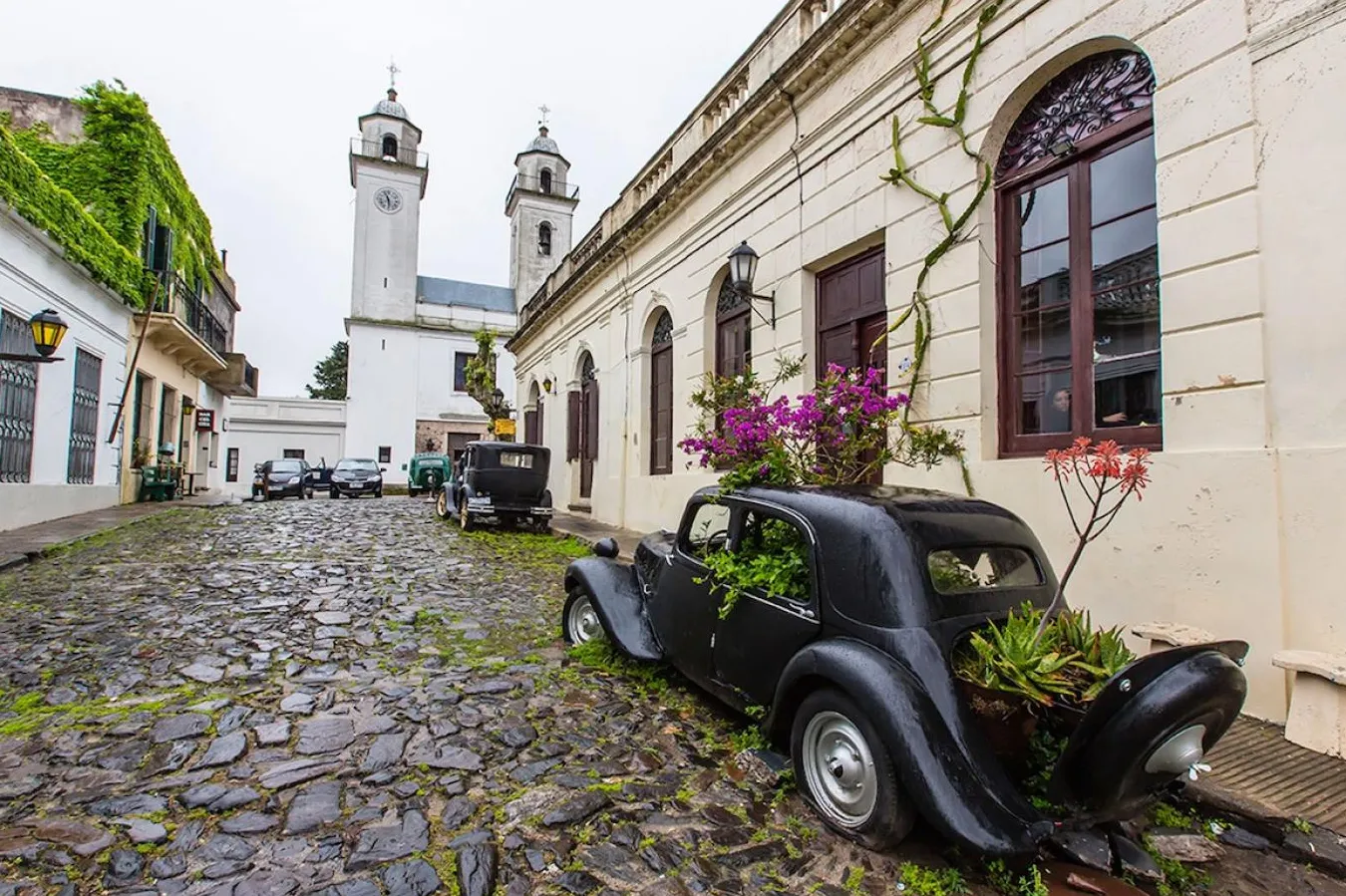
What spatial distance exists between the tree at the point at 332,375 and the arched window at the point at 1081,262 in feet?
188

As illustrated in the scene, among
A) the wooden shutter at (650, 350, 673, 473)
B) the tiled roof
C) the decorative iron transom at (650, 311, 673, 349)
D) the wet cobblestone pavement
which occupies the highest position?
the tiled roof

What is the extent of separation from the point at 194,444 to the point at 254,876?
2566cm

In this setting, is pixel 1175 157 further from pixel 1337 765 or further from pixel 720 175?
pixel 720 175

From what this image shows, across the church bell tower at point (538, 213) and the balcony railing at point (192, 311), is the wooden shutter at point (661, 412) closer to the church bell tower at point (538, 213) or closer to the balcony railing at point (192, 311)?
the balcony railing at point (192, 311)

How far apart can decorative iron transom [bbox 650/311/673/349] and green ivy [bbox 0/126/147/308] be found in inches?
391

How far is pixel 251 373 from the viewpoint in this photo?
91.6 feet

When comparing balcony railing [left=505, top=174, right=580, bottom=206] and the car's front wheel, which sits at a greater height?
balcony railing [left=505, top=174, right=580, bottom=206]

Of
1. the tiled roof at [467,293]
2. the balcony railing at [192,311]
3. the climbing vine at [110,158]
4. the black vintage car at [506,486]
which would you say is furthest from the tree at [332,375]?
Answer: the black vintage car at [506,486]

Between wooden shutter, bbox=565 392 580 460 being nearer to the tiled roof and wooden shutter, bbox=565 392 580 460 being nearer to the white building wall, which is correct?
the white building wall

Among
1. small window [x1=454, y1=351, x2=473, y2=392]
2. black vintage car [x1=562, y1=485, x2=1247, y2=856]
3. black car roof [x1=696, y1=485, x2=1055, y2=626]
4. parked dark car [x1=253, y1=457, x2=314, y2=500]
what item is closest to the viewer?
black vintage car [x1=562, y1=485, x2=1247, y2=856]

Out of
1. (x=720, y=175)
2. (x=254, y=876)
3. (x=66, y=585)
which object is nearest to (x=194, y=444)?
(x=66, y=585)

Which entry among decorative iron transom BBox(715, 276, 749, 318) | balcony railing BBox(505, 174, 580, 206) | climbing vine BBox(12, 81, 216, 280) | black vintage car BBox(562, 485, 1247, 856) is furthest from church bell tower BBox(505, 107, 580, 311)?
black vintage car BBox(562, 485, 1247, 856)

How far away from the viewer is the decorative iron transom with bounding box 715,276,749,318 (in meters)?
9.71

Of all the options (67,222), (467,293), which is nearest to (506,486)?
(67,222)
